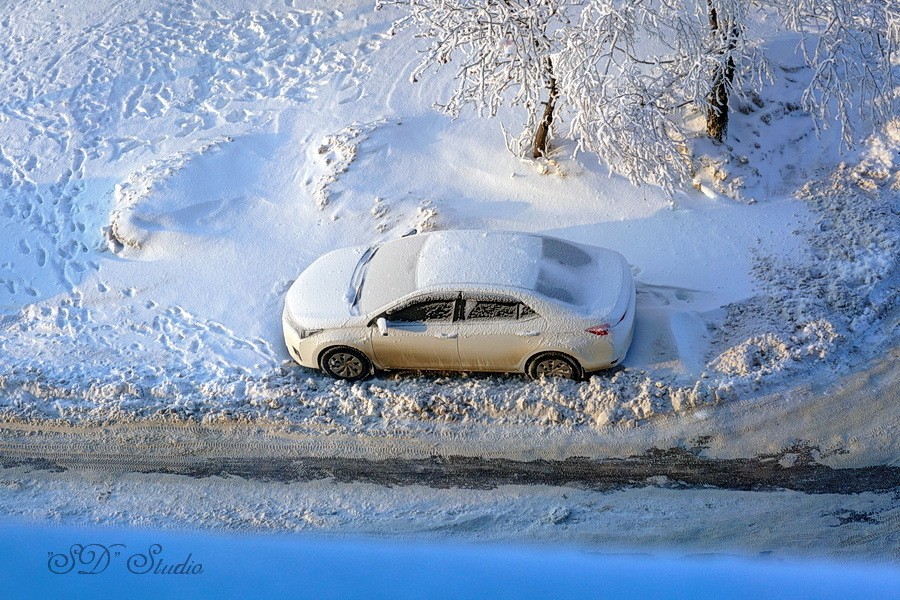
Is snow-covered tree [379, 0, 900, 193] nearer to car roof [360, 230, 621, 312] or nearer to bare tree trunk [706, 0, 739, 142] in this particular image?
bare tree trunk [706, 0, 739, 142]

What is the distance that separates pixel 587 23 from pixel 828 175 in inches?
169

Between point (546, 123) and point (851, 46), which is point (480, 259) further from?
point (851, 46)

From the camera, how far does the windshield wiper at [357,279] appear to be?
31.1 ft

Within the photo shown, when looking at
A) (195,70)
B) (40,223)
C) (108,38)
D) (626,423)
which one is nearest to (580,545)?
(626,423)

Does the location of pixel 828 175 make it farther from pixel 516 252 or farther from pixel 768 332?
pixel 516 252

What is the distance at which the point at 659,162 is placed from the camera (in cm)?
1095

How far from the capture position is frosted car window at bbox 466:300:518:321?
902 cm

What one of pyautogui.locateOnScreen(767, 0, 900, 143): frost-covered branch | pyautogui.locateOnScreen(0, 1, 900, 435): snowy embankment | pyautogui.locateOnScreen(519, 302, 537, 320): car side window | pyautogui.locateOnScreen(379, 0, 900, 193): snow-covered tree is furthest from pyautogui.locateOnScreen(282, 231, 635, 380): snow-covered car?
pyautogui.locateOnScreen(767, 0, 900, 143): frost-covered branch

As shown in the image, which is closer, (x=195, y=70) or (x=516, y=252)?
(x=516, y=252)

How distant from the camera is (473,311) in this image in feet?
29.8

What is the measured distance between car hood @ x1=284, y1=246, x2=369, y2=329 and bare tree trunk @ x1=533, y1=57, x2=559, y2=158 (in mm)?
3433

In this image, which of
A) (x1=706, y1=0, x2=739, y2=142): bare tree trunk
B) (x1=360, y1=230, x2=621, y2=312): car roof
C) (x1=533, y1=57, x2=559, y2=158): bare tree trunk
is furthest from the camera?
(x1=533, y1=57, x2=559, y2=158): bare tree trunk

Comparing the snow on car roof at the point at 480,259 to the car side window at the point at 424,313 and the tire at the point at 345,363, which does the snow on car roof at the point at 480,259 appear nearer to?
the car side window at the point at 424,313

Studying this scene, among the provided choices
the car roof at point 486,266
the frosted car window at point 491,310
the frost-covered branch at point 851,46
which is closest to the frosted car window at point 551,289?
the car roof at point 486,266
